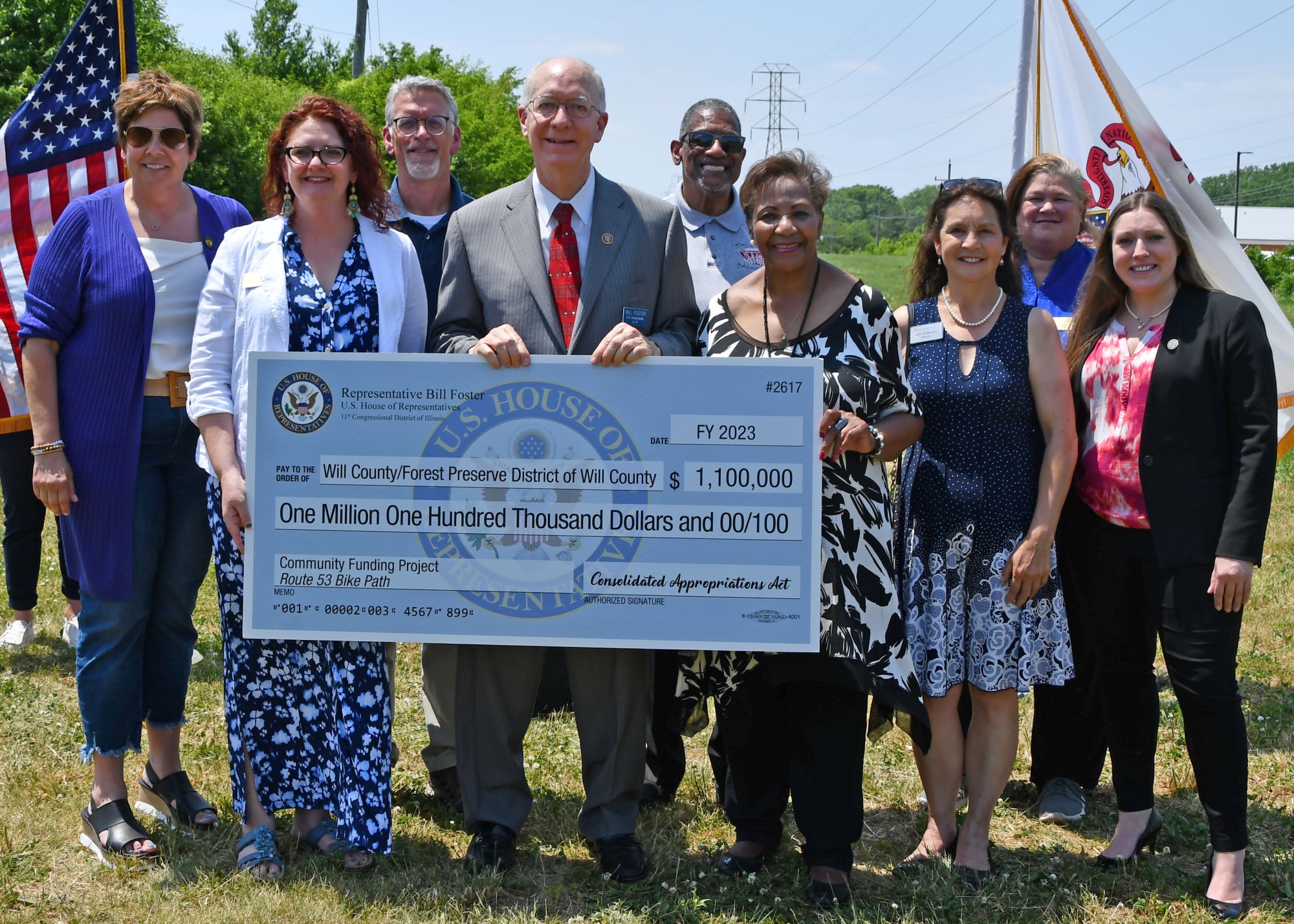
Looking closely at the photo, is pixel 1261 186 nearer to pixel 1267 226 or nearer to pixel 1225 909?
pixel 1267 226

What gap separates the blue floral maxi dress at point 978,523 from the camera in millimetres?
3646

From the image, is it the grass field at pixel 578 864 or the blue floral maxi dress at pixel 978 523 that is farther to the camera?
the blue floral maxi dress at pixel 978 523

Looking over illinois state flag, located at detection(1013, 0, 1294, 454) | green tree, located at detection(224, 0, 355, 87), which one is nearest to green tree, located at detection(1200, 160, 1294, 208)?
green tree, located at detection(224, 0, 355, 87)

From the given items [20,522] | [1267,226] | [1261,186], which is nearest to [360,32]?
[20,522]

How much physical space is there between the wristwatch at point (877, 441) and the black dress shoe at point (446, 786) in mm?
2189

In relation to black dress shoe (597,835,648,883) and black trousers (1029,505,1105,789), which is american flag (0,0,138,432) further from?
black trousers (1029,505,1105,789)

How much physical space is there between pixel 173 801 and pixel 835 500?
275 cm

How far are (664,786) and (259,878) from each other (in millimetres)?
1608

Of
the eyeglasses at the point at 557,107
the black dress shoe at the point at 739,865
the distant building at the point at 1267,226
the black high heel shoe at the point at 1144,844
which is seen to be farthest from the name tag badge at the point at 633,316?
the distant building at the point at 1267,226

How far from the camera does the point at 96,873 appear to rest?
3.75 metres

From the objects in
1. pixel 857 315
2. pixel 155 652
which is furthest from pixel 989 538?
pixel 155 652

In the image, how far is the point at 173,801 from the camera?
4.20 meters

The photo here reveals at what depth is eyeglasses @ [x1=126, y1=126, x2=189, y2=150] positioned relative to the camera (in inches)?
151

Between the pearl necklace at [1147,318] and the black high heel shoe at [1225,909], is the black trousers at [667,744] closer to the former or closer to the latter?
the black high heel shoe at [1225,909]
